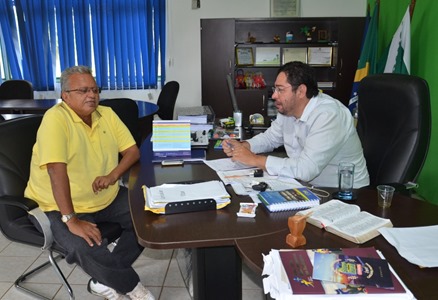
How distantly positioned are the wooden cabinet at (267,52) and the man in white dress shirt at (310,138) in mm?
3215

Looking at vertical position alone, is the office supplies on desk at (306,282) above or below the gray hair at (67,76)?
below

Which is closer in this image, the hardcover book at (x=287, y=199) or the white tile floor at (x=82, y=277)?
the hardcover book at (x=287, y=199)

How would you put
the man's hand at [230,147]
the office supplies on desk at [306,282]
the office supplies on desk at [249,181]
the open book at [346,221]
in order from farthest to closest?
1. the man's hand at [230,147]
2. the office supplies on desk at [249,181]
3. the open book at [346,221]
4. the office supplies on desk at [306,282]

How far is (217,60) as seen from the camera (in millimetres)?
5262

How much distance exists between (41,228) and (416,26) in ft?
11.5

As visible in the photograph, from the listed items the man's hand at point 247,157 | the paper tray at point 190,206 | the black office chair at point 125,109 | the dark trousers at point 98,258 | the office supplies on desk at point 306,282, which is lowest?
the dark trousers at point 98,258

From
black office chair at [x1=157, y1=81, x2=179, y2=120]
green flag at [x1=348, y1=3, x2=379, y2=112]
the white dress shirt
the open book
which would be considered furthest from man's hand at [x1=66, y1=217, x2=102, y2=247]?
green flag at [x1=348, y1=3, x2=379, y2=112]

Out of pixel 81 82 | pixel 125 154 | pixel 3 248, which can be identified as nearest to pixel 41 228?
pixel 125 154

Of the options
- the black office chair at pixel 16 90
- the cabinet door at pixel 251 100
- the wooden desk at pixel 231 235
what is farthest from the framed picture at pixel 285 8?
the wooden desk at pixel 231 235

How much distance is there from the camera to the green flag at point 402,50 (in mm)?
3500

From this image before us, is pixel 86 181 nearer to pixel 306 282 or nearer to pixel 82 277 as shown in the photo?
pixel 82 277

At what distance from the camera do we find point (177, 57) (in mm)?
5730

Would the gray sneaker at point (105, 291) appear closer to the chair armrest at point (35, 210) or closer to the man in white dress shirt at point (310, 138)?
the chair armrest at point (35, 210)

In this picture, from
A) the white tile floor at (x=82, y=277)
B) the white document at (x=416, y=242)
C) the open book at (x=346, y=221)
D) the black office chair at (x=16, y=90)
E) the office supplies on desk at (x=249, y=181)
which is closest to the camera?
the white document at (x=416, y=242)
